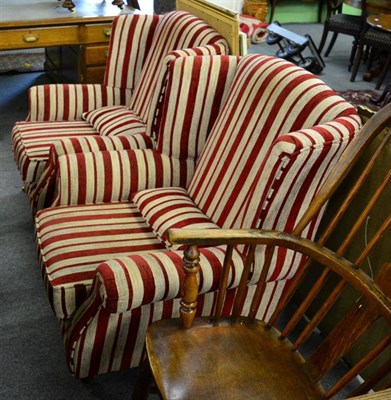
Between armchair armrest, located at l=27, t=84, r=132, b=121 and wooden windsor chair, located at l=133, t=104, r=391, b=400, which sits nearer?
wooden windsor chair, located at l=133, t=104, r=391, b=400

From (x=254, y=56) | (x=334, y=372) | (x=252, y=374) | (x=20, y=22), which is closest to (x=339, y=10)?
(x=20, y=22)

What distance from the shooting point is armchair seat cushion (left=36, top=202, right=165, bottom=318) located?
159 cm

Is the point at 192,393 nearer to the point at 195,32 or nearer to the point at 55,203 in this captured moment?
the point at 55,203

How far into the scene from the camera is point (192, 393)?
1184 mm

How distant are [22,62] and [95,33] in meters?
1.68

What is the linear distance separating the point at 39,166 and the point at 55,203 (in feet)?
1.10

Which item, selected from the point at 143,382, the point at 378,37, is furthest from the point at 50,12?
the point at 378,37

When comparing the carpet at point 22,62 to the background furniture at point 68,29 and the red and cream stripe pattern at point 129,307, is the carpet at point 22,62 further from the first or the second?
the red and cream stripe pattern at point 129,307

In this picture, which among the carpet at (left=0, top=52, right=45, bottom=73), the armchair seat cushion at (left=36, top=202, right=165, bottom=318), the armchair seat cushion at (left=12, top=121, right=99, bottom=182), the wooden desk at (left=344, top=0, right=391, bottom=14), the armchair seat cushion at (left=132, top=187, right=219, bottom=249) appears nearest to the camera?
the armchair seat cushion at (left=36, top=202, right=165, bottom=318)

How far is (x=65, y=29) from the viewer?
10.4 ft

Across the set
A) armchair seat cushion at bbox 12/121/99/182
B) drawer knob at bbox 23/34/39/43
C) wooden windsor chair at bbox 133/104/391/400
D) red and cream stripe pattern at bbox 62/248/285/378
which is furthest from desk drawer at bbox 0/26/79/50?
wooden windsor chair at bbox 133/104/391/400

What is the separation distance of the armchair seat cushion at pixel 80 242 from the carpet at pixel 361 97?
10.2ft

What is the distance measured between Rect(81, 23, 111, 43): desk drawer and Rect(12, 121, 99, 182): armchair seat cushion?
2.69 ft

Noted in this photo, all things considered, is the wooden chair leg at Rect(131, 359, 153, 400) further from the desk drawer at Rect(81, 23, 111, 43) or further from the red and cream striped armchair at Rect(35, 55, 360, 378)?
the desk drawer at Rect(81, 23, 111, 43)
